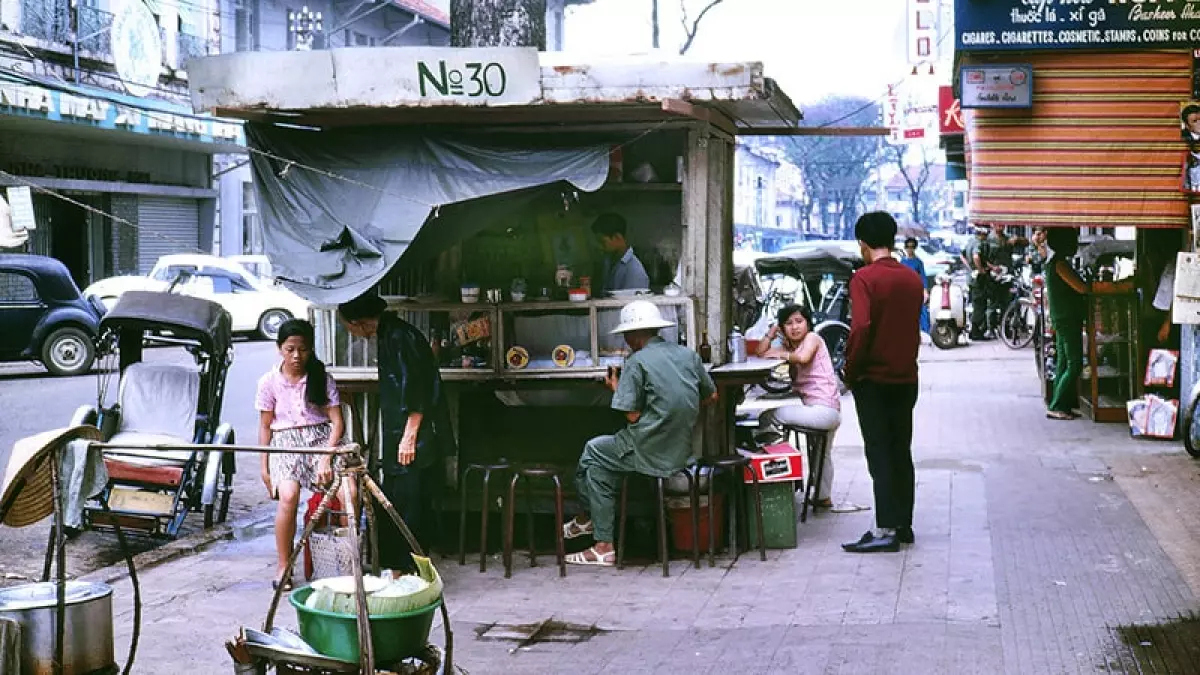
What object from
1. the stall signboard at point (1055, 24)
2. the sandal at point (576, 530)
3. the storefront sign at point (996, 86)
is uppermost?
the stall signboard at point (1055, 24)

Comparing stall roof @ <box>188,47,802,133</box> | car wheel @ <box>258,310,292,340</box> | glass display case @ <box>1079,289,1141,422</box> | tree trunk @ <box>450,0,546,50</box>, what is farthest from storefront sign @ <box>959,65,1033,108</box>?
car wheel @ <box>258,310,292,340</box>

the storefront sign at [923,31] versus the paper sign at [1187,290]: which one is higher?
the storefront sign at [923,31]

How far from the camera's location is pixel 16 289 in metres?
19.4

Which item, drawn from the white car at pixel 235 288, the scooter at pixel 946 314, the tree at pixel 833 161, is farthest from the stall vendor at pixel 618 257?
the tree at pixel 833 161

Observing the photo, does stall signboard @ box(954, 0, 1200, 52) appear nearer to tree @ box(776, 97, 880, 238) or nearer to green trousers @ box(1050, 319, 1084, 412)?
green trousers @ box(1050, 319, 1084, 412)

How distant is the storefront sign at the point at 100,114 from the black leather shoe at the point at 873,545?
705 inches

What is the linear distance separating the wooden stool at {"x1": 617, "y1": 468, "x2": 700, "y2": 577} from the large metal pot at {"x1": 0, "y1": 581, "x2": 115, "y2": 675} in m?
3.92

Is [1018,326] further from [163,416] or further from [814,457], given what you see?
[163,416]

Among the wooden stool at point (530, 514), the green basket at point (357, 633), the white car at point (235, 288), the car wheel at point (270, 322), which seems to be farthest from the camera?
the car wheel at point (270, 322)

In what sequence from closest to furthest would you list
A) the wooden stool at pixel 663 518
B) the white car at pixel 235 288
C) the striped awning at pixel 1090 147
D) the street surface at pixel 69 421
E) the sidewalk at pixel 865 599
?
the sidewalk at pixel 865 599 < the wooden stool at pixel 663 518 < the street surface at pixel 69 421 < the striped awning at pixel 1090 147 < the white car at pixel 235 288

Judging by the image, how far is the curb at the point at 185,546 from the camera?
29.1 ft

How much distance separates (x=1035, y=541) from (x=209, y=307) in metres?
5.99

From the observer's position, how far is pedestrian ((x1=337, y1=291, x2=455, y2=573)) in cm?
823

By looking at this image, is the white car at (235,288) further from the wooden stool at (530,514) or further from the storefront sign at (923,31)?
the wooden stool at (530,514)
